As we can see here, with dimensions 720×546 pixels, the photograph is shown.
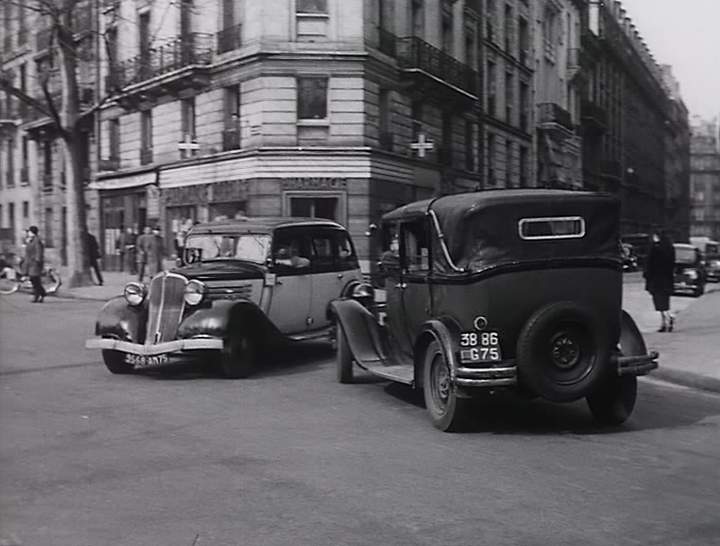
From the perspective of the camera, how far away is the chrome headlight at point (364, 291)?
10749mm

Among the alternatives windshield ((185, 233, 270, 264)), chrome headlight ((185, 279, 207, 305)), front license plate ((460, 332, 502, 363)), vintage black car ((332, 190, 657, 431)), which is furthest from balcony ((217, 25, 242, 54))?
front license plate ((460, 332, 502, 363))

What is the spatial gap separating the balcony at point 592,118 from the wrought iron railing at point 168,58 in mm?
29656

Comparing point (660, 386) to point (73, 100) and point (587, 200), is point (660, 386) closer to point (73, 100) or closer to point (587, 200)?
point (587, 200)

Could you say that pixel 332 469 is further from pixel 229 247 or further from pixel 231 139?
pixel 231 139

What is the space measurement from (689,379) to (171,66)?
22.5 metres

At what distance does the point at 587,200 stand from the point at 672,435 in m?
2.00

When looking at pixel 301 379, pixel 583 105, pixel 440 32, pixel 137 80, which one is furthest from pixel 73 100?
pixel 583 105

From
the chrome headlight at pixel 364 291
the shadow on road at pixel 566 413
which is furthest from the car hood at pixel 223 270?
the shadow on road at pixel 566 413

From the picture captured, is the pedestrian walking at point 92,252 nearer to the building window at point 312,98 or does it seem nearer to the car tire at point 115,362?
the building window at point 312,98

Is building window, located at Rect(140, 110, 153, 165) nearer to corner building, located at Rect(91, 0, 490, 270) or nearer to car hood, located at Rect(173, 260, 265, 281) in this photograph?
corner building, located at Rect(91, 0, 490, 270)

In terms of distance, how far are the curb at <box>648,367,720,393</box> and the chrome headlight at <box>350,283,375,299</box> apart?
350cm

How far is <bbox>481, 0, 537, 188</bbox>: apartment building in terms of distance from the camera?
36.8m

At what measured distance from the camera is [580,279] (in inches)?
272

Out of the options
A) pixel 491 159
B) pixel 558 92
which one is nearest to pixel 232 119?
pixel 491 159
